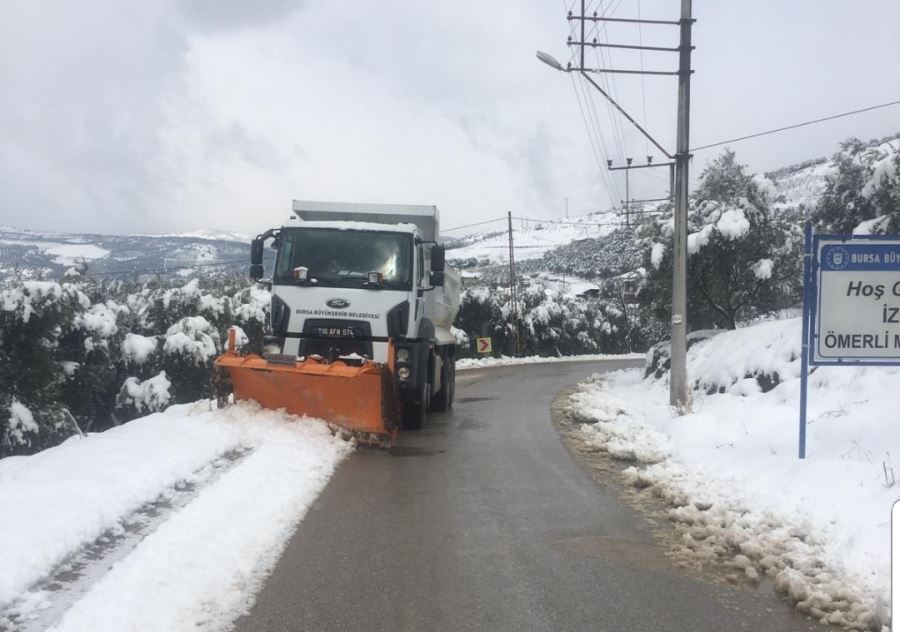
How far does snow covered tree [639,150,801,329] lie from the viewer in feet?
59.1

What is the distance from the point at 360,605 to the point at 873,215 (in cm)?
1323

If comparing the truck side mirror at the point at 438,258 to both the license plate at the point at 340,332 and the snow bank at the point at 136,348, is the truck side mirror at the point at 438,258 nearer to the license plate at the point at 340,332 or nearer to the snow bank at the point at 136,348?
the license plate at the point at 340,332

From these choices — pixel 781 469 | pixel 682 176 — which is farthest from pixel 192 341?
pixel 781 469

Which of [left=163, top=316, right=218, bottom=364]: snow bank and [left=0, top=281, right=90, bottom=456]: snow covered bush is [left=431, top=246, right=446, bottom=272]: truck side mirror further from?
[left=163, top=316, right=218, bottom=364]: snow bank

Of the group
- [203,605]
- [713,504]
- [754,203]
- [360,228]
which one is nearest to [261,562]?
[203,605]

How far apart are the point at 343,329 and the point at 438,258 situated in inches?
71.9

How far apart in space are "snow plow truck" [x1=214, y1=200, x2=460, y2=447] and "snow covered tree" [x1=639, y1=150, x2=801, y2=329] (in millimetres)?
9080

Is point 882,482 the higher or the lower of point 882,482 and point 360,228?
the lower

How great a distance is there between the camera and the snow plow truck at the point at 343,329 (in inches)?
388

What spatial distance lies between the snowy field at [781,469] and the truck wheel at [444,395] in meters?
2.57

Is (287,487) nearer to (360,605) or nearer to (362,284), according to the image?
(360,605)

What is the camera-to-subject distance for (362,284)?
10.7 m

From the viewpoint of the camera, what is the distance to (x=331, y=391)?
32.3ft

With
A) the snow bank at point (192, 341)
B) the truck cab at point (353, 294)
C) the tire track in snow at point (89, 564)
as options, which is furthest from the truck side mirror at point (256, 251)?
the snow bank at point (192, 341)
